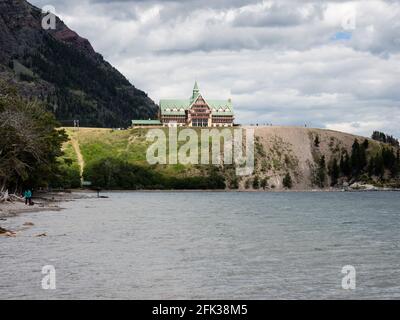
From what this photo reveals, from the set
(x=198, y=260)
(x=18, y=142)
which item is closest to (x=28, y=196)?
(x=18, y=142)

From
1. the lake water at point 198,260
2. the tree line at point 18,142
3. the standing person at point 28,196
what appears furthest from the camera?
the standing person at point 28,196

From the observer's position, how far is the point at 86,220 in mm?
95875

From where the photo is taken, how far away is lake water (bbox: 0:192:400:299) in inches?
1565

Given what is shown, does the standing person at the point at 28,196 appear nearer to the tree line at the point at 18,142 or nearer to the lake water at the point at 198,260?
the tree line at the point at 18,142

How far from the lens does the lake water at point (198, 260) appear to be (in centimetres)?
3975

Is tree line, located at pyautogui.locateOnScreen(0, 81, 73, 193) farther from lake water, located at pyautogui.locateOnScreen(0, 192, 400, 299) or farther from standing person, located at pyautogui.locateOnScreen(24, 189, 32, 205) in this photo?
lake water, located at pyautogui.locateOnScreen(0, 192, 400, 299)

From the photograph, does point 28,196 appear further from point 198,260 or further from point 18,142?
point 198,260

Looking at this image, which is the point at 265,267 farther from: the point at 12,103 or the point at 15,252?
the point at 12,103

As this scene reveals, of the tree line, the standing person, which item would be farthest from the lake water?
the standing person

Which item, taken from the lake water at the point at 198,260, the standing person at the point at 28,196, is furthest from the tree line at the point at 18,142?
the lake water at the point at 198,260

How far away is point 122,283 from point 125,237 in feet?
102

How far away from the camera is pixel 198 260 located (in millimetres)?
53906
